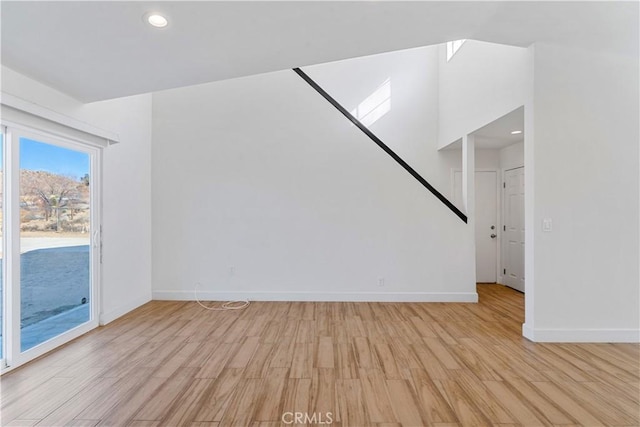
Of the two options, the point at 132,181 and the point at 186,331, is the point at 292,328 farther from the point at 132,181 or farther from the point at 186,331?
the point at 132,181

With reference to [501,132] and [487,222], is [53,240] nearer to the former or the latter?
[501,132]

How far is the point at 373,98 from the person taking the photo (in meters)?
5.07

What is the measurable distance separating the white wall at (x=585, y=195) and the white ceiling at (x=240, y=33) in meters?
0.31

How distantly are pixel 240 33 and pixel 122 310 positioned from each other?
3.52 m

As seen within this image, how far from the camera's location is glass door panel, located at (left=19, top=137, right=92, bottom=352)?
2623 millimetres

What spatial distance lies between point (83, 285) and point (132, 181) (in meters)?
1.43

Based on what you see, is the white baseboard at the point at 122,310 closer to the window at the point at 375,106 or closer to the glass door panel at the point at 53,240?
the glass door panel at the point at 53,240

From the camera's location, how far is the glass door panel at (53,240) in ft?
8.61

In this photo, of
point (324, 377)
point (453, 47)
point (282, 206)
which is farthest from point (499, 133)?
point (324, 377)

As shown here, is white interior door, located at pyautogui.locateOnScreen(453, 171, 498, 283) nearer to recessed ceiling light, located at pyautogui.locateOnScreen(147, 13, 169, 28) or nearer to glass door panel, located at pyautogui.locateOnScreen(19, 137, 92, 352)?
recessed ceiling light, located at pyautogui.locateOnScreen(147, 13, 169, 28)

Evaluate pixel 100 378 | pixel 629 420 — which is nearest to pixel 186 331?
pixel 100 378

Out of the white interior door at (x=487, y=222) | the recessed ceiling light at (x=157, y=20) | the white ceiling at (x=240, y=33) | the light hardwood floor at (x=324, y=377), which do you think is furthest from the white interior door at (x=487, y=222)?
the recessed ceiling light at (x=157, y=20)

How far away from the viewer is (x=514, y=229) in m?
5.10


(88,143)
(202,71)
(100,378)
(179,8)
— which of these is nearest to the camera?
(179,8)
